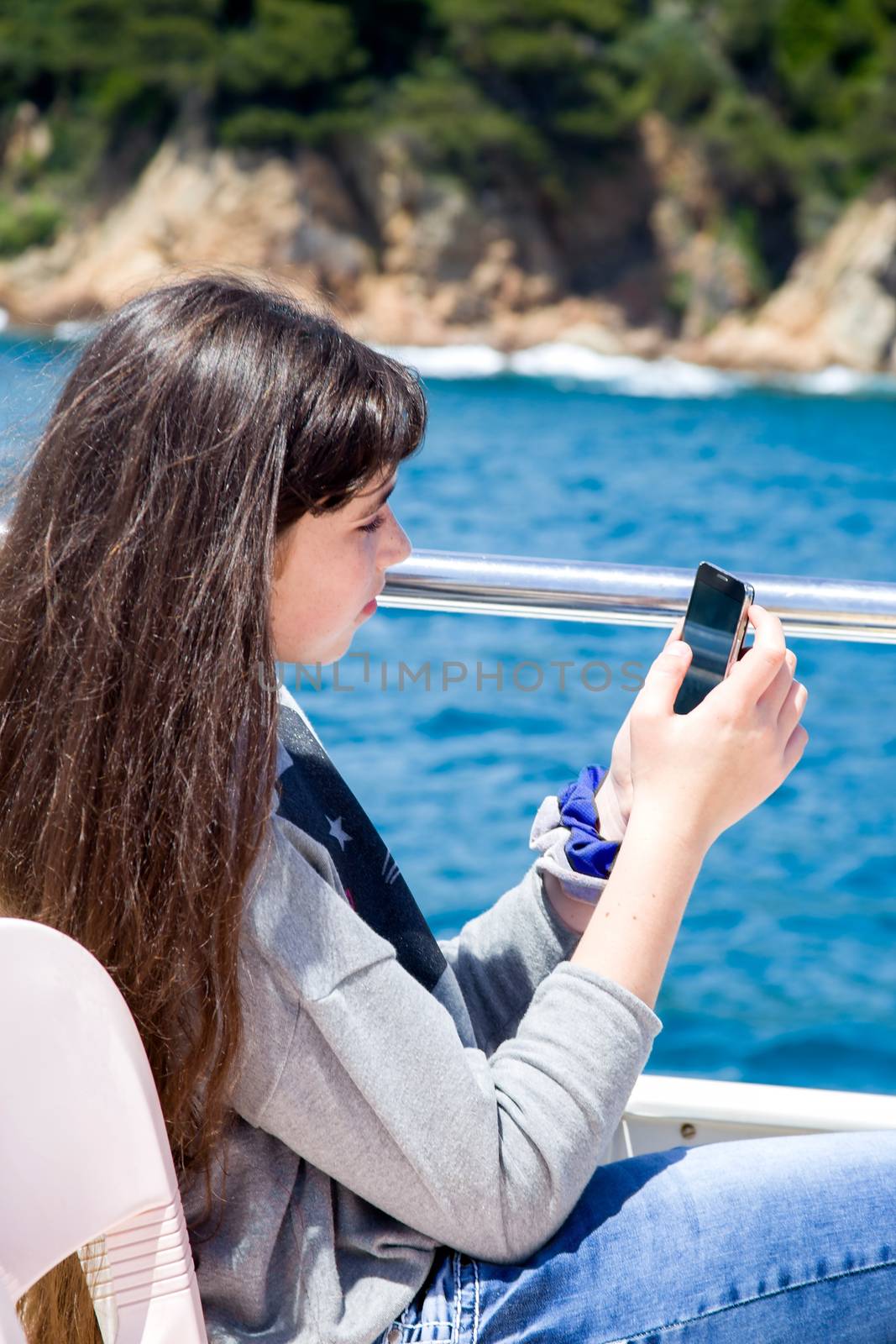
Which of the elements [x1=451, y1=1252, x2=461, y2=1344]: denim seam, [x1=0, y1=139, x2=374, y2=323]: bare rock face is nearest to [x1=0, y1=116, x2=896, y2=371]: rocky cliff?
[x1=0, y1=139, x2=374, y2=323]: bare rock face

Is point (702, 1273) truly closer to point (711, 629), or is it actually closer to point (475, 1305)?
point (475, 1305)

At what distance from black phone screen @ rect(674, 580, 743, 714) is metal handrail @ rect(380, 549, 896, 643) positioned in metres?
0.21

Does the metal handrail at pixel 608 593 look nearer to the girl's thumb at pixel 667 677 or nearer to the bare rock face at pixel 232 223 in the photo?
the girl's thumb at pixel 667 677

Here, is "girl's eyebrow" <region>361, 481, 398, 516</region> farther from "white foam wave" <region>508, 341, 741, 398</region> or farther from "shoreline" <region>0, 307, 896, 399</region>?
"white foam wave" <region>508, 341, 741, 398</region>

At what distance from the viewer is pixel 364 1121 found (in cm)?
77

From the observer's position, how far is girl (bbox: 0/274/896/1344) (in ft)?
2.55

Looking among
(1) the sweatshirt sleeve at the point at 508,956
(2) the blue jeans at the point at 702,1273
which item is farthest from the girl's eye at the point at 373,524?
(2) the blue jeans at the point at 702,1273

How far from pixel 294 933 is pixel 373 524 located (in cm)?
29

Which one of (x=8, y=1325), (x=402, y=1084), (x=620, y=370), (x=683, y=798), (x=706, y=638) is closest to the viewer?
(x=8, y=1325)

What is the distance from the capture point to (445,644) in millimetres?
6656

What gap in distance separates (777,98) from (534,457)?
889 inches

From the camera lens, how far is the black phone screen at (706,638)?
962 millimetres

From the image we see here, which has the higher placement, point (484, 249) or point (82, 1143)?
point (82, 1143)

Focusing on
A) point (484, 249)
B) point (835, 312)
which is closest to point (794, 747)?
point (835, 312)
